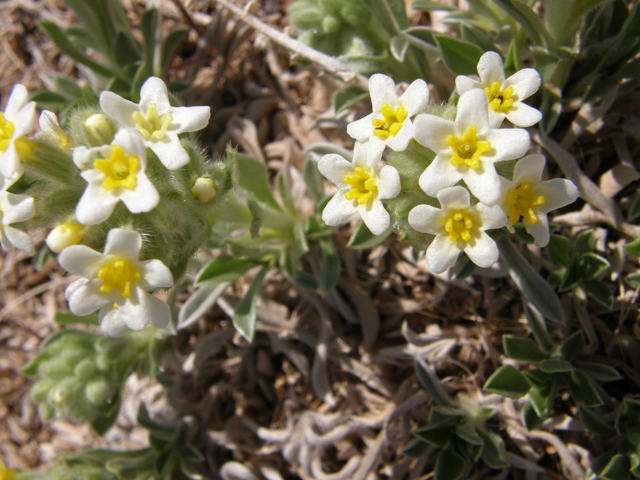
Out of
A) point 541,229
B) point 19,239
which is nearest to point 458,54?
point 541,229

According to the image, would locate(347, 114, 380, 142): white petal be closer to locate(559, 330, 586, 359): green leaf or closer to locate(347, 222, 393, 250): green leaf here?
locate(347, 222, 393, 250): green leaf

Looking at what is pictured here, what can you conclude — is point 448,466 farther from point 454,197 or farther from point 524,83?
point 524,83

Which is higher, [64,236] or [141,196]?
[141,196]

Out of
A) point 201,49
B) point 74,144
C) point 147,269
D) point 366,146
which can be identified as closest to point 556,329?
point 366,146

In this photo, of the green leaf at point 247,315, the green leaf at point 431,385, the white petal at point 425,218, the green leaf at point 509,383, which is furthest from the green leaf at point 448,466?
the white petal at point 425,218

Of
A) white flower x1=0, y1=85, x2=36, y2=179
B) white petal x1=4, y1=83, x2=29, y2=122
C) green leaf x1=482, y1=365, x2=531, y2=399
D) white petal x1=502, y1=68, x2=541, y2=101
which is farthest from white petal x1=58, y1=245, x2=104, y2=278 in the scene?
green leaf x1=482, y1=365, x2=531, y2=399

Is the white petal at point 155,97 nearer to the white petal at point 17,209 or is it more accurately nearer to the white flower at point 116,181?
the white flower at point 116,181
